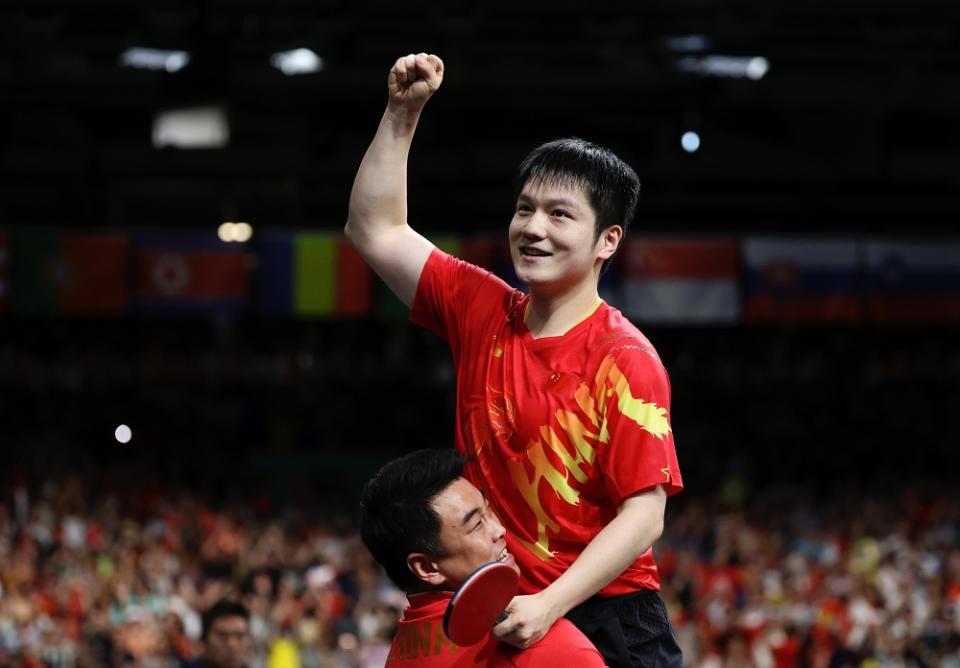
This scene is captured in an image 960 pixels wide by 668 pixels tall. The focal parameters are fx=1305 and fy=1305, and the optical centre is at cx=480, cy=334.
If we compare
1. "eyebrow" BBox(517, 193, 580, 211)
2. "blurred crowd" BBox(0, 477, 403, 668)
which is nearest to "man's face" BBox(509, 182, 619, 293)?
"eyebrow" BBox(517, 193, 580, 211)

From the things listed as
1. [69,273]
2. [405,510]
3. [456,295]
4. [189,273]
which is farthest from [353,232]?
[69,273]

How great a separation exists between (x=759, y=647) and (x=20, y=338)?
9654 millimetres

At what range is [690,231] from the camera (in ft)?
48.6

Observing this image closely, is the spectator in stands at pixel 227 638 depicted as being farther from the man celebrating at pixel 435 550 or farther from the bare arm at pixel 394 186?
the man celebrating at pixel 435 550

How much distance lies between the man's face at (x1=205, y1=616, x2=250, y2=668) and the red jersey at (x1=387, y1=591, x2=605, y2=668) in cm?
200

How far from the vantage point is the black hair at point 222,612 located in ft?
13.9

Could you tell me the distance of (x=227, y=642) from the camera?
4.16 m

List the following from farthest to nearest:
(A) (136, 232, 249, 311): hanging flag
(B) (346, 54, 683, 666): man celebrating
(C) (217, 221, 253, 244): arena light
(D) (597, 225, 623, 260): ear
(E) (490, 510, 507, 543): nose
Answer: (C) (217, 221, 253, 244): arena light, (A) (136, 232, 249, 311): hanging flag, (D) (597, 225, 623, 260): ear, (B) (346, 54, 683, 666): man celebrating, (E) (490, 510, 507, 543): nose

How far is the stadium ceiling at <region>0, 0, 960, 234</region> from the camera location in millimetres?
11031

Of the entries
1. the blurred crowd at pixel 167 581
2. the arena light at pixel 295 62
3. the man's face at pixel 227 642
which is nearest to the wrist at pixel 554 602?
the man's face at pixel 227 642

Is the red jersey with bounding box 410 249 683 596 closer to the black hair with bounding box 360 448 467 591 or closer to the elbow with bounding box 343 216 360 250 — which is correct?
the black hair with bounding box 360 448 467 591

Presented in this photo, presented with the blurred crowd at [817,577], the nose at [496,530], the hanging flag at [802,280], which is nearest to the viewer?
the nose at [496,530]

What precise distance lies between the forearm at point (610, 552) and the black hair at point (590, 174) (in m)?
0.53

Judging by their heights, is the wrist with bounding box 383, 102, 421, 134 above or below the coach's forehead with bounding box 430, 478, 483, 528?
above
